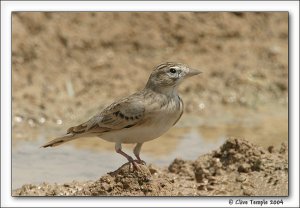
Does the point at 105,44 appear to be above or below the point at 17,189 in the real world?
above

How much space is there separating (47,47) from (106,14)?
1.46m

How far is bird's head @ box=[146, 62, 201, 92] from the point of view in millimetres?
10734

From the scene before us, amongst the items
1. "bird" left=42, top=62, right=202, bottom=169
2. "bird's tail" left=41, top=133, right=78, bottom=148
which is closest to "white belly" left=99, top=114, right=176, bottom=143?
"bird" left=42, top=62, right=202, bottom=169

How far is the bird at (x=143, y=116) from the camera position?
33.8ft

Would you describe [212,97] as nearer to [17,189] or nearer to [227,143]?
[227,143]

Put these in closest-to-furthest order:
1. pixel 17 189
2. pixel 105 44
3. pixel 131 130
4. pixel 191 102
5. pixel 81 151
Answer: pixel 131 130
pixel 17 189
pixel 81 151
pixel 191 102
pixel 105 44

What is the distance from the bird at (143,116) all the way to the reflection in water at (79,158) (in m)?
1.16

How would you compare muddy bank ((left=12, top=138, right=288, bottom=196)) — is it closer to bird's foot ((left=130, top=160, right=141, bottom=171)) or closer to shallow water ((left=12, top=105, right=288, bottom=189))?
bird's foot ((left=130, top=160, right=141, bottom=171))

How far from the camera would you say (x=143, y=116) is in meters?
10.3

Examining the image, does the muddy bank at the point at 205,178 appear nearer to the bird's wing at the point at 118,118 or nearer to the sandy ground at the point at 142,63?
the bird's wing at the point at 118,118

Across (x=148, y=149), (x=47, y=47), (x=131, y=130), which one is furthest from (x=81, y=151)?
(x=47, y=47)

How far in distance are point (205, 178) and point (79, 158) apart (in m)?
2.30

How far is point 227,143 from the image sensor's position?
11.8 m

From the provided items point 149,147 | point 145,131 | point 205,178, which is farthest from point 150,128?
point 149,147
